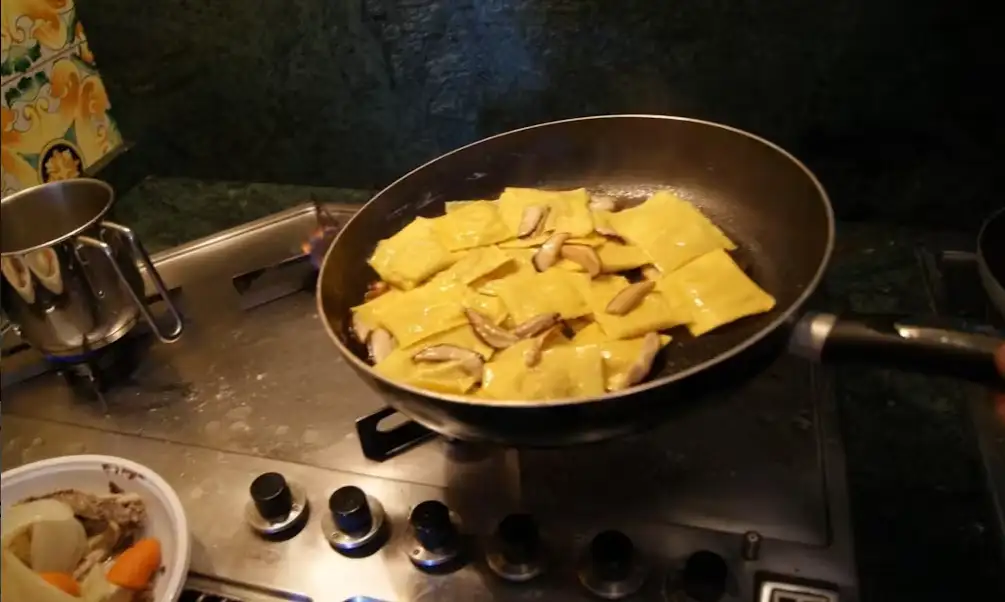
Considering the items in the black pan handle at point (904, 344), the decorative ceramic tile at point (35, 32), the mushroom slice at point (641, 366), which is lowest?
the mushroom slice at point (641, 366)

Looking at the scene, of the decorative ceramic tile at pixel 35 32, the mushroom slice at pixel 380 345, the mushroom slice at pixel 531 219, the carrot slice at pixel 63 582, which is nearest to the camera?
the carrot slice at pixel 63 582

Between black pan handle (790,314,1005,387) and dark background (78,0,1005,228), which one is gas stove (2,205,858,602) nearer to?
black pan handle (790,314,1005,387)

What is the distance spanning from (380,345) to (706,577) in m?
0.35

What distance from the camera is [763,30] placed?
0.95m

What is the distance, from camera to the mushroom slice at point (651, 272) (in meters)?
0.82

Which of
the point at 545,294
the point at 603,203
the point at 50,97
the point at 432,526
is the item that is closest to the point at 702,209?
the point at 603,203

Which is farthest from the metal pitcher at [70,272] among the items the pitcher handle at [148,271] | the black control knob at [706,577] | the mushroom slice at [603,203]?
the black control knob at [706,577]

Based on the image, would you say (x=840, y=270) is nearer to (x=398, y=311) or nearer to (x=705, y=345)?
(x=705, y=345)

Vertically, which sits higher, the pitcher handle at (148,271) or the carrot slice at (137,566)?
the pitcher handle at (148,271)

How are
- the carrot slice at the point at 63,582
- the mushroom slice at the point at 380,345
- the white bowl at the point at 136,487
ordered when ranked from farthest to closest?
the mushroom slice at the point at 380,345
the white bowl at the point at 136,487
the carrot slice at the point at 63,582

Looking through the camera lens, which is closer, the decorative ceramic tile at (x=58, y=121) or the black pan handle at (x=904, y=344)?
the black pan handle at (x=904, y=344)

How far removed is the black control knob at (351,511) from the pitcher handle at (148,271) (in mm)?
343

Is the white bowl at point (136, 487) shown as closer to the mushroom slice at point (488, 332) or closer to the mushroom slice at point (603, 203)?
the mushroom slice at point (488, 332)

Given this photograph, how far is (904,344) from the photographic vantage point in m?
0.61
